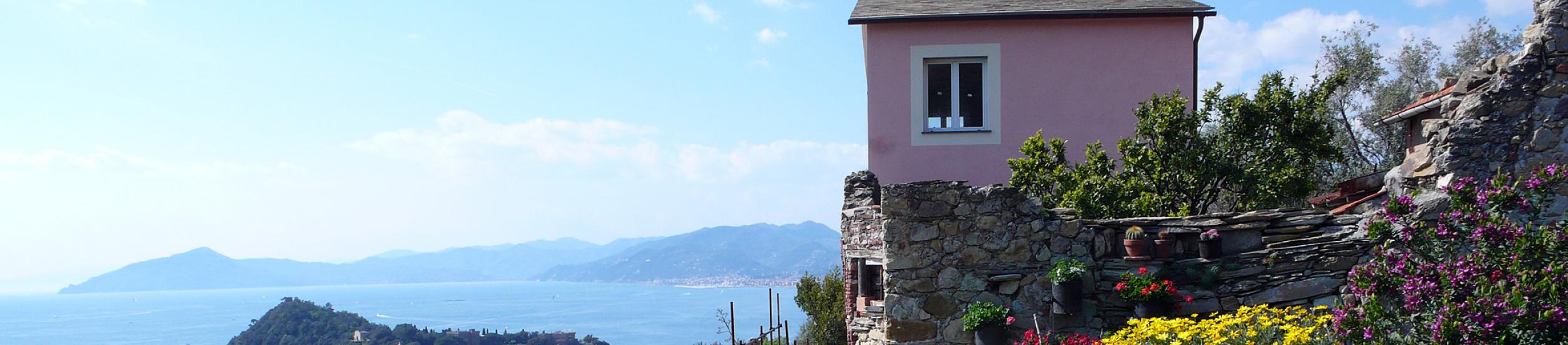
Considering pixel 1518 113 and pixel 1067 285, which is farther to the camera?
pixel 1067 285

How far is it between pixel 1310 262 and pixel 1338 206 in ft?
2.59

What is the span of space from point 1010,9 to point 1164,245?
471cm

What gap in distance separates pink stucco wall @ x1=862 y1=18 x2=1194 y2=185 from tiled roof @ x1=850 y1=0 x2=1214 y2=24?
19cm

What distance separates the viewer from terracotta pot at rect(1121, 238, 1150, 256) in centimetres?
986

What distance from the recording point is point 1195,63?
13523 mm

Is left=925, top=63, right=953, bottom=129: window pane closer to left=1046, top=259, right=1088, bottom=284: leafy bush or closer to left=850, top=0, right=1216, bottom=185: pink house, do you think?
left=850, top=0, right=1216, bottom=185: pink house

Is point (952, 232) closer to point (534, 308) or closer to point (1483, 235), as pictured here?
point (1483, 235)

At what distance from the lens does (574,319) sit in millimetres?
147375

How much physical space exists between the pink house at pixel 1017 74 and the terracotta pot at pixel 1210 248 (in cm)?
→ 366

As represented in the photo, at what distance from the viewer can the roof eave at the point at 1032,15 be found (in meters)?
13.1

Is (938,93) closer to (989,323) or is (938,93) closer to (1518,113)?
(989,323)

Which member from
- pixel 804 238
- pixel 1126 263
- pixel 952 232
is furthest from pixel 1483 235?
pixel 804 238

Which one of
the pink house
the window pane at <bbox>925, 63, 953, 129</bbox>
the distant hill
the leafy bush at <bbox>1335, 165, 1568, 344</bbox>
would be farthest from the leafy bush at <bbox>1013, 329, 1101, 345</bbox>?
the distant hill

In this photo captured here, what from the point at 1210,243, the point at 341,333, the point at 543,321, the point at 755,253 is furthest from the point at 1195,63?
the point at 755,253
